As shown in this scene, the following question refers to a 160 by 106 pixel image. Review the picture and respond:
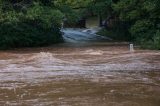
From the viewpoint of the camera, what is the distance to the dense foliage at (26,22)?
92.1ft

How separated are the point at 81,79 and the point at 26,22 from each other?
1607cm

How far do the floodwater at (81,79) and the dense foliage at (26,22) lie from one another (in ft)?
9.46

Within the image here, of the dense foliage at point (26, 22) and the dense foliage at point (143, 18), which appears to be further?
the dense foliage at point (143, 18)

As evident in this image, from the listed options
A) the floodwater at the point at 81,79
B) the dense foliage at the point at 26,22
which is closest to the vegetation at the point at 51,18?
the dense foliage at the point at 26,22

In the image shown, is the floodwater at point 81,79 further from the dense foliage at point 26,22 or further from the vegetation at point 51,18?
the vegetation at point 51,18

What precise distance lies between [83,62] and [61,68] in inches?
97.6

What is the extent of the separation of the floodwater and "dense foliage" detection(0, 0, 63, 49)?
288 centimetres

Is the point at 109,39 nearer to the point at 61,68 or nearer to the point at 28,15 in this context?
the point at 28,15

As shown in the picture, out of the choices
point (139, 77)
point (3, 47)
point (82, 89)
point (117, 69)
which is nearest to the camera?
point (82, 89)

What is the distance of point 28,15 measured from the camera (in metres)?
28.0

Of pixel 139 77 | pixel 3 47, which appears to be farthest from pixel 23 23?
pixel 139 77

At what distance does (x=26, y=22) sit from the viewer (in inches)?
1273

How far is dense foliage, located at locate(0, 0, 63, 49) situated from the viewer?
92.1 feet

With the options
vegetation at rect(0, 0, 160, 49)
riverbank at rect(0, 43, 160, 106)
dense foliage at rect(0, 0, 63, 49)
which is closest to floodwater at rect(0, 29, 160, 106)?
riverbank at rect(0, 43, 160, 106)
